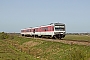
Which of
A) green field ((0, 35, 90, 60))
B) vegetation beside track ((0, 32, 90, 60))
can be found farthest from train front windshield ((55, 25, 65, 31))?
vegetation beside track ((0, 32, 90, 60))

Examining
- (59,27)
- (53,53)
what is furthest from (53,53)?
(59,27)

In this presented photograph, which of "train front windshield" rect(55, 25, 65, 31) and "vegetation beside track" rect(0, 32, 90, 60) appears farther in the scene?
"train front windshield" rect(55, 25, 65, 31)

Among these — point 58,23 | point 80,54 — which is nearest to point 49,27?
point 58,23

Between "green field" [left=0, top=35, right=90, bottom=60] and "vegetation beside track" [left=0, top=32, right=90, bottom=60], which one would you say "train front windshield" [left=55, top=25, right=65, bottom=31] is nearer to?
"green field" [left=0, top=35, right=90, bottom=60]

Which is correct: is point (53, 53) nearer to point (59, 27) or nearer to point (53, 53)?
point (53, 53)

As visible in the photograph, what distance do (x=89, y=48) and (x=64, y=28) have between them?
64.6 ft

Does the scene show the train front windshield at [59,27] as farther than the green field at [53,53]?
Yes

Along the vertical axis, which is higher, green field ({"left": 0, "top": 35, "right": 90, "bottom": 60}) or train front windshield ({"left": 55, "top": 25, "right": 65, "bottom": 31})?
train front windshield ({"left": 55, "top": 25, "right": 65, "bottom": 31})

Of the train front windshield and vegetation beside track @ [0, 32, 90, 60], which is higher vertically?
the train front windshield

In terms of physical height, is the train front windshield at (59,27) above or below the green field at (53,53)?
above

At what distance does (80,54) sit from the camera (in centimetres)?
1780

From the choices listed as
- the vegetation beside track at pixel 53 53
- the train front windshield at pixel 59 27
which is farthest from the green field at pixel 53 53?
the train front windshield at pixel 59 27

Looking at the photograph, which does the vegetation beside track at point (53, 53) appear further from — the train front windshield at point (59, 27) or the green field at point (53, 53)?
the train front windshield at point (59, 27)

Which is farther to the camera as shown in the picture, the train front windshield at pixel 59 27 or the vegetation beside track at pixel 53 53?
the train front windshield at pixel 59 27
